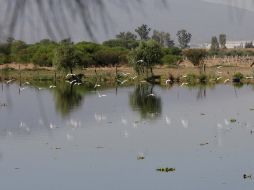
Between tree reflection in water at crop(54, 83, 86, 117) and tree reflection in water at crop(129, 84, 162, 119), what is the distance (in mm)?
2532

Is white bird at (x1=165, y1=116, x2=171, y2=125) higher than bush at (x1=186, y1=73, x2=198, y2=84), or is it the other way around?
bush at (x1=186, y1=73, x2=198, y2=84)

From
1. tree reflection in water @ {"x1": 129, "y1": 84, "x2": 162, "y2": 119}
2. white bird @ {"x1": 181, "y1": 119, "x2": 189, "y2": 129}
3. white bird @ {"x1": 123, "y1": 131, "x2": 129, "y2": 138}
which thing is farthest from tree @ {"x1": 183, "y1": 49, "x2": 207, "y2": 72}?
white bird @ {"x1": 123, "y1": 131, "x2": 129, "y2": 138}

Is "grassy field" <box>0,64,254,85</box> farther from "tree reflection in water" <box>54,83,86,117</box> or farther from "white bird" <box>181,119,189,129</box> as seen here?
"white bird" <box>181,119,189,129</box>

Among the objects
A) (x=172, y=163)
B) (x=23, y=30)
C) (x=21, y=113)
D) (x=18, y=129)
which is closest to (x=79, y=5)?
(x=23, y=30)

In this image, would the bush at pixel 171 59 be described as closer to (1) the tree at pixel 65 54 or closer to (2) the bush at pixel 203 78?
(2) the bush at pixel 203 78

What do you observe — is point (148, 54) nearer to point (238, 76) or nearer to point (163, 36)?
point (238, 76)

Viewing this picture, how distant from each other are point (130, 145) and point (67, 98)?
11944 mm

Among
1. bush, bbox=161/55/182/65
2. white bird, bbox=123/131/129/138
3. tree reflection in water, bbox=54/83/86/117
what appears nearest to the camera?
white bird, bbox=123/131/129/138

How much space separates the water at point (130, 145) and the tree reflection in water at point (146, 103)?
0.15ft

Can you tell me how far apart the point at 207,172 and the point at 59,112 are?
1019 centimetres

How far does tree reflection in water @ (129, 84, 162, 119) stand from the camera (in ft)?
62.0

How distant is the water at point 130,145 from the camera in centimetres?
1045

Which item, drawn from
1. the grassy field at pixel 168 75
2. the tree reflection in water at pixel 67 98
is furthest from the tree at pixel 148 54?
the tree reflection in water at pixel 67 98

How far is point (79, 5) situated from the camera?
875 millimetres
